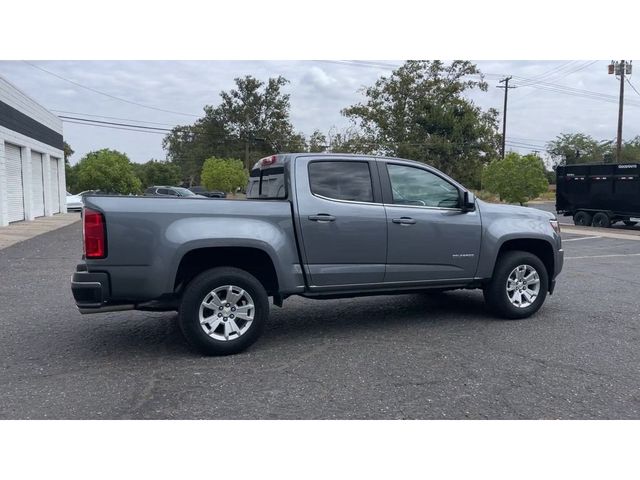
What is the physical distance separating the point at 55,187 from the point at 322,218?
30.2 m

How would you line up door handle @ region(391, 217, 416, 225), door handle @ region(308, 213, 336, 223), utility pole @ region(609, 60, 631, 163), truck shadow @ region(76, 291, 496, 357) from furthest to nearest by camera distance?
utility pole @ region(609, 60, 631, 163) → door handle @ region(391, 217, 416, 225) → truck shadow @ region(76, 291, 496, 357) → door handle @ region(308, 213, 336, 223)

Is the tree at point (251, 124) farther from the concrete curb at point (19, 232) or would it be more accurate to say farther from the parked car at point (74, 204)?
the concrete curb at point (19, 232)

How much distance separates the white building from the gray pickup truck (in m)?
18.6

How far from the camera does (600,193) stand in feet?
71.3

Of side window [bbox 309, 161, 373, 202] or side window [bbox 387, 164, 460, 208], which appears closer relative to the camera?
side window [bbox 309, 161, 373, 202]

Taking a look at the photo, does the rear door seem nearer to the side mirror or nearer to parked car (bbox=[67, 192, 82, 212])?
the side mirror

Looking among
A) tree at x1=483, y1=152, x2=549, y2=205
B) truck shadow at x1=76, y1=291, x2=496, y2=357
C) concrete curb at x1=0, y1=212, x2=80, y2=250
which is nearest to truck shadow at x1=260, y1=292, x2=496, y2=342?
truck shadow at x1=76, y1=291, x2=496, y2=357

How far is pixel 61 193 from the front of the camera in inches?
1289

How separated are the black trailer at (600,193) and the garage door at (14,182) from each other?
2268 centimetres

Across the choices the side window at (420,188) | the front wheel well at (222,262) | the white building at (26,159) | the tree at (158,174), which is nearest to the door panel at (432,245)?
the side window at (420,188)

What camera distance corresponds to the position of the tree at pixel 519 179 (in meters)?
25.7

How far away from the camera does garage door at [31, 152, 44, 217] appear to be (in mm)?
26375

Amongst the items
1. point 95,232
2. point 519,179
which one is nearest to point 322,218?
point 95,232

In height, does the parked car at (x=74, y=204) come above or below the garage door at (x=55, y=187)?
below
